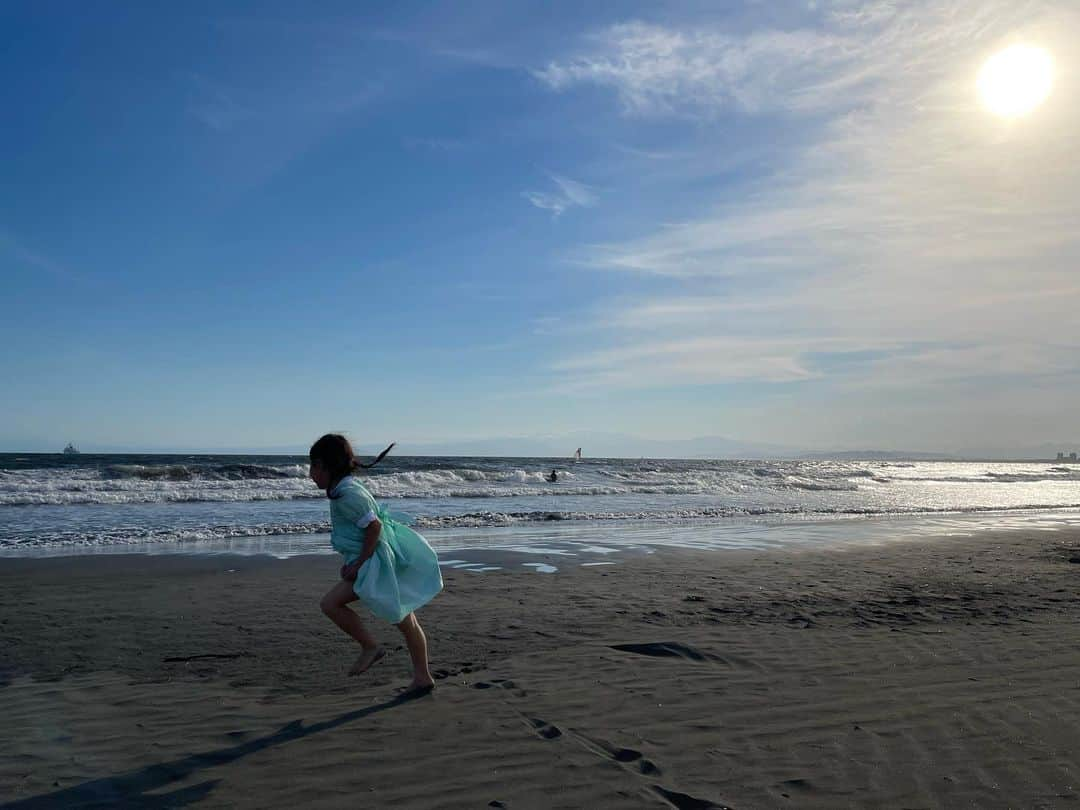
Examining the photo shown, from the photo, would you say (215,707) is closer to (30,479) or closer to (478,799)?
(478,799)

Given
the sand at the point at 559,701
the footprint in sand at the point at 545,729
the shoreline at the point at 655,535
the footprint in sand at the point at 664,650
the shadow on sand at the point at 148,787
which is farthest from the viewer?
the shoreline at the point at 655,535

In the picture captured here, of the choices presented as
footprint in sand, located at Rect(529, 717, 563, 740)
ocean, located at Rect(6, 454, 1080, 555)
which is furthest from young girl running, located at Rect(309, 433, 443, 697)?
footprint in sand, located at Rect(529, 717, 563, 740)

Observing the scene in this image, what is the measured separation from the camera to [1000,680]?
5148 millimetres

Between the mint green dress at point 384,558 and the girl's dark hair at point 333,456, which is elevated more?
the girl's dark hair at point 333,456

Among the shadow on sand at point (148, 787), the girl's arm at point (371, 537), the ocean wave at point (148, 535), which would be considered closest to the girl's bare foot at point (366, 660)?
the girl's arm at point (371, 537)

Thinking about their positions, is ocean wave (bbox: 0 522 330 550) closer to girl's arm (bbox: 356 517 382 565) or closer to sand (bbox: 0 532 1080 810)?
sand (bbox: 0 532 1080 810)

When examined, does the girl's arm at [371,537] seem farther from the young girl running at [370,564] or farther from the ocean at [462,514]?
the ocean at [462,514]

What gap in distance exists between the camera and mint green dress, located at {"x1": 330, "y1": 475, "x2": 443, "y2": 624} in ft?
15.8

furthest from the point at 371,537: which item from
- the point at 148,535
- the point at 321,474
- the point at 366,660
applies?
the point at 148,535

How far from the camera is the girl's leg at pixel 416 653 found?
4.98m

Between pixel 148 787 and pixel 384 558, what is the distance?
1.74m

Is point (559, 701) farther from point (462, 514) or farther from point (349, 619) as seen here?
point (462, 514)

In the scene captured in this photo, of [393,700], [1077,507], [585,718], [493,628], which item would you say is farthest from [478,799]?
[1077,507]

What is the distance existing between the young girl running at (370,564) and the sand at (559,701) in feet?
1.27
